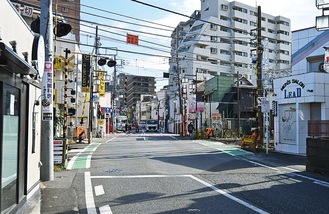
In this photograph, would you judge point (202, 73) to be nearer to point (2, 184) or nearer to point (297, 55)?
point (297, 55)

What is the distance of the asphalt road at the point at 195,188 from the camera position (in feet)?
24.5

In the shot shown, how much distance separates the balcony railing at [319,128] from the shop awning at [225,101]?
33.8m

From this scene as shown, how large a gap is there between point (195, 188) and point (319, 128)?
6.67 meters

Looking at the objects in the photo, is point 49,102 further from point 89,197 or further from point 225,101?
point 225,101

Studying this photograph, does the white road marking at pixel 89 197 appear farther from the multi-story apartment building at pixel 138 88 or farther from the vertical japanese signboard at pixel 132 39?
the multi-story apartment building at pixel 138 88

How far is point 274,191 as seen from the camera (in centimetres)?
925

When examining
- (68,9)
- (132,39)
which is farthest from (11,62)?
(68,9)

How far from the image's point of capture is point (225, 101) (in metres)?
48.5

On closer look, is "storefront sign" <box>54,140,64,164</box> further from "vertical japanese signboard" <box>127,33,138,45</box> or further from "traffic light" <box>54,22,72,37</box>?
"vertical japanese signboard" <box>127,33,138,45</box>

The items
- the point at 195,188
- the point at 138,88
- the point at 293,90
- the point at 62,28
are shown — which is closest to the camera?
the point at 195,188

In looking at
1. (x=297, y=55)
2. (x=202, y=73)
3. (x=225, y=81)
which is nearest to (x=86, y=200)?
(x=297, y=55)

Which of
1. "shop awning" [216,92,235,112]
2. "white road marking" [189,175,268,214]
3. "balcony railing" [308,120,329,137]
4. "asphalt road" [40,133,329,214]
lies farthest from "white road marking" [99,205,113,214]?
"shop awning" [216,92,235,112]

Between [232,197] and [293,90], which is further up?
[293,90]

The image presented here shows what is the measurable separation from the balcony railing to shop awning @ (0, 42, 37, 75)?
11.0 metres
